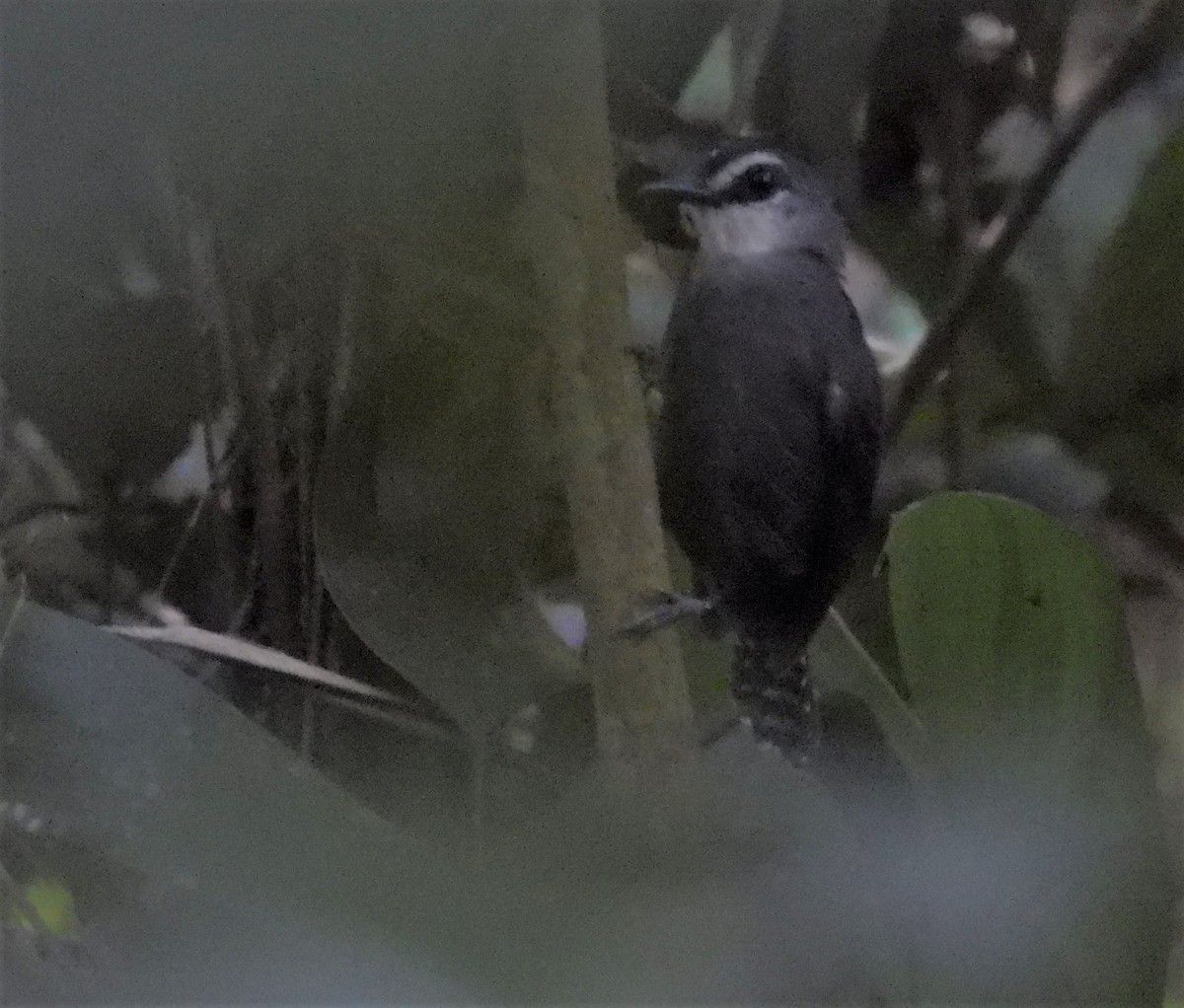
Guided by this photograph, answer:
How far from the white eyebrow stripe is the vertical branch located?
0.33 ft

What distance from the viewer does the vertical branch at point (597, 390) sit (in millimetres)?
669

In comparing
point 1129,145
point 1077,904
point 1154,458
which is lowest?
point 1077,904

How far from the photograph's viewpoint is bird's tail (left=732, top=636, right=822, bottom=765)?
0.69 metres

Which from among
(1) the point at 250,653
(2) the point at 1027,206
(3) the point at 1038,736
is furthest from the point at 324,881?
(2) the point at 1027,206

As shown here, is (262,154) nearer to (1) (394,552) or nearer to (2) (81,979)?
(1) (394,552)

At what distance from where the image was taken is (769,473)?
728mm

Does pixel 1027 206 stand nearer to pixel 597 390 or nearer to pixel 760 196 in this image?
pixel 760 196

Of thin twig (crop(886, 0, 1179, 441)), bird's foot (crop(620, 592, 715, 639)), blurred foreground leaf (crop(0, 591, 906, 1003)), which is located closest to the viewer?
blurred foreground leaf (crop(0, 591, 906, 1003))

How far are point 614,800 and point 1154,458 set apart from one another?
1.24ft

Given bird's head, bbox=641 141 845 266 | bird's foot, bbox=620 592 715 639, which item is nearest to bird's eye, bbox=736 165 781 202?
bird's head, bbox=641 141 845 266

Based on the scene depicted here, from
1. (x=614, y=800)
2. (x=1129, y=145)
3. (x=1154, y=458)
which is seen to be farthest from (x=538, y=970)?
(x=1129, y=145)

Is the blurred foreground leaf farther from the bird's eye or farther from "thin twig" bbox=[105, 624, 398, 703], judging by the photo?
the bird's eye

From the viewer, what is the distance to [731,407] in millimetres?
719

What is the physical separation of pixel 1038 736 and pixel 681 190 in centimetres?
32
